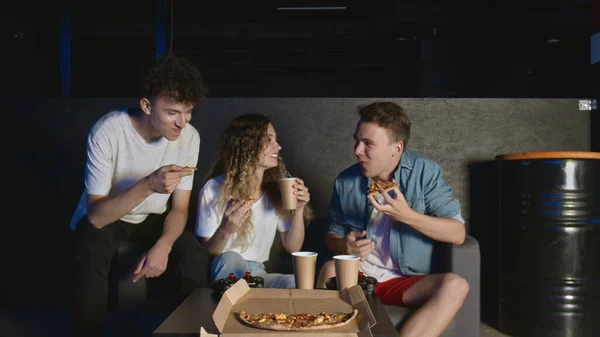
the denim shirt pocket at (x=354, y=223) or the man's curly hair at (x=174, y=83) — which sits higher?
the man's curly hair at (x=174, y=83)

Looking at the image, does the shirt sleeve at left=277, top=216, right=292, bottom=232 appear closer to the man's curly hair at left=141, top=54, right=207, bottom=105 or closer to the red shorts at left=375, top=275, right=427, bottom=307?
the red shorts at left=375, top=275, right=427, bottom=307

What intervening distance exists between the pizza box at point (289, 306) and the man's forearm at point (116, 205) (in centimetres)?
80

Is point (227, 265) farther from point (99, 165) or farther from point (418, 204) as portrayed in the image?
point (418, 204)

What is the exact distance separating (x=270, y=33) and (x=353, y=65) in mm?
3105

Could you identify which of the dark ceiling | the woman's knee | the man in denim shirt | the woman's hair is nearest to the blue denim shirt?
the man in denim shirt

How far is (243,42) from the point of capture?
12.1 m

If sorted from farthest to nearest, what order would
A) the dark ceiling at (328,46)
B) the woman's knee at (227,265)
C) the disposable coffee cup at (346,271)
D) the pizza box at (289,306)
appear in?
1. the dark ceiling at (328,46)
2. the woman's knee at (227,265)
3. the disposable coffee cup at (346,271)
4. the pizza box at (289,306)

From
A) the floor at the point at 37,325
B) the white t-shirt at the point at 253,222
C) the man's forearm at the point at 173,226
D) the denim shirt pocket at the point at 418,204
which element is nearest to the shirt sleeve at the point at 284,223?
the white t-shirt at the point at 253,222

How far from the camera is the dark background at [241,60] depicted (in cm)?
372

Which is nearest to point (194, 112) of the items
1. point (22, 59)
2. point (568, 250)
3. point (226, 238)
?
point (226, 238)

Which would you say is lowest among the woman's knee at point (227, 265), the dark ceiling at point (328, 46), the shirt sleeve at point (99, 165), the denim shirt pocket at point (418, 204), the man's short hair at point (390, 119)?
the woman's knee at point (227, 265)

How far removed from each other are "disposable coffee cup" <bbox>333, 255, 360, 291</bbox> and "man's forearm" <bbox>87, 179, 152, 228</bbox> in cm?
92

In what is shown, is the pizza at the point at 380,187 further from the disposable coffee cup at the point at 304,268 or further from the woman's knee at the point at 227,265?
the woman's knee at the point at 227,265

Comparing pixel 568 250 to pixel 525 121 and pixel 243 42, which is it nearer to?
pixel 525 121
